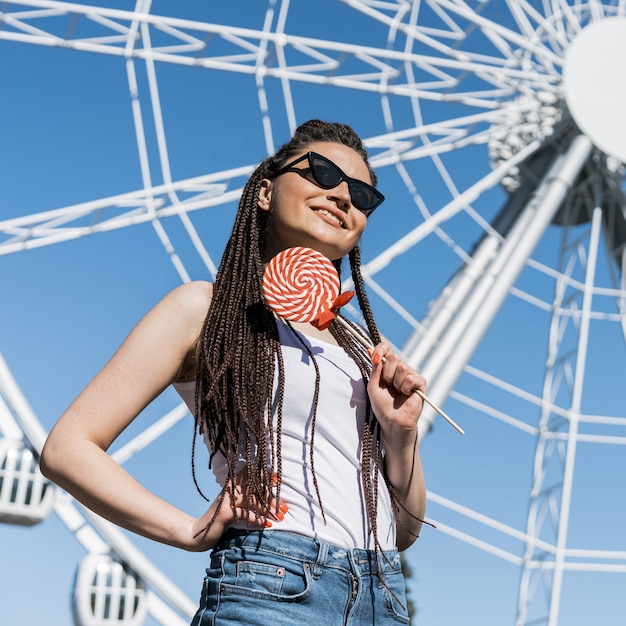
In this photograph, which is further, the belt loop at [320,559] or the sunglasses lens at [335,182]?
the sunglasses lens at [335,182]

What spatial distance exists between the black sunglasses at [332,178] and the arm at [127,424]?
31 centimetres

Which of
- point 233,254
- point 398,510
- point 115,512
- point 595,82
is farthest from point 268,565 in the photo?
point 595,82

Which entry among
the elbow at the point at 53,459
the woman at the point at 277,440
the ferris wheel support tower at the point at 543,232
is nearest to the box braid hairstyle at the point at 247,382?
the woman at the point at 277,440

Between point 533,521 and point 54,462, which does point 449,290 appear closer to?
point 533,521

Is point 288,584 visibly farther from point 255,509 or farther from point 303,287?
point 303,287

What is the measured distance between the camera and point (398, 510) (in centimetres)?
171

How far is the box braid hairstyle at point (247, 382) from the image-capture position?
1523 mm

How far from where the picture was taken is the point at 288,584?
1.43m

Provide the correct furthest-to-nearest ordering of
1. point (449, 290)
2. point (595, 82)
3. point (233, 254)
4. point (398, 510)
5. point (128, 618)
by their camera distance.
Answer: point (595, 82) → point (449, 290) → point (128, 618) → point (233, 254) → point (398, 510)

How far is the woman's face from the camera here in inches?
70.2

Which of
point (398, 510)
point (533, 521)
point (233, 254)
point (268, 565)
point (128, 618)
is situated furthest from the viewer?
point (533, 521)

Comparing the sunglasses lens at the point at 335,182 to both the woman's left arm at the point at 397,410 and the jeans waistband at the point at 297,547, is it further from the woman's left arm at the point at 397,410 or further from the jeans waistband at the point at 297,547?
the jeans waistband at the point at 297,547

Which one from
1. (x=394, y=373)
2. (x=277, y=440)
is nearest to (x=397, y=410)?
(x=394, y=373)

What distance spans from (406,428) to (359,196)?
1.43 feet
